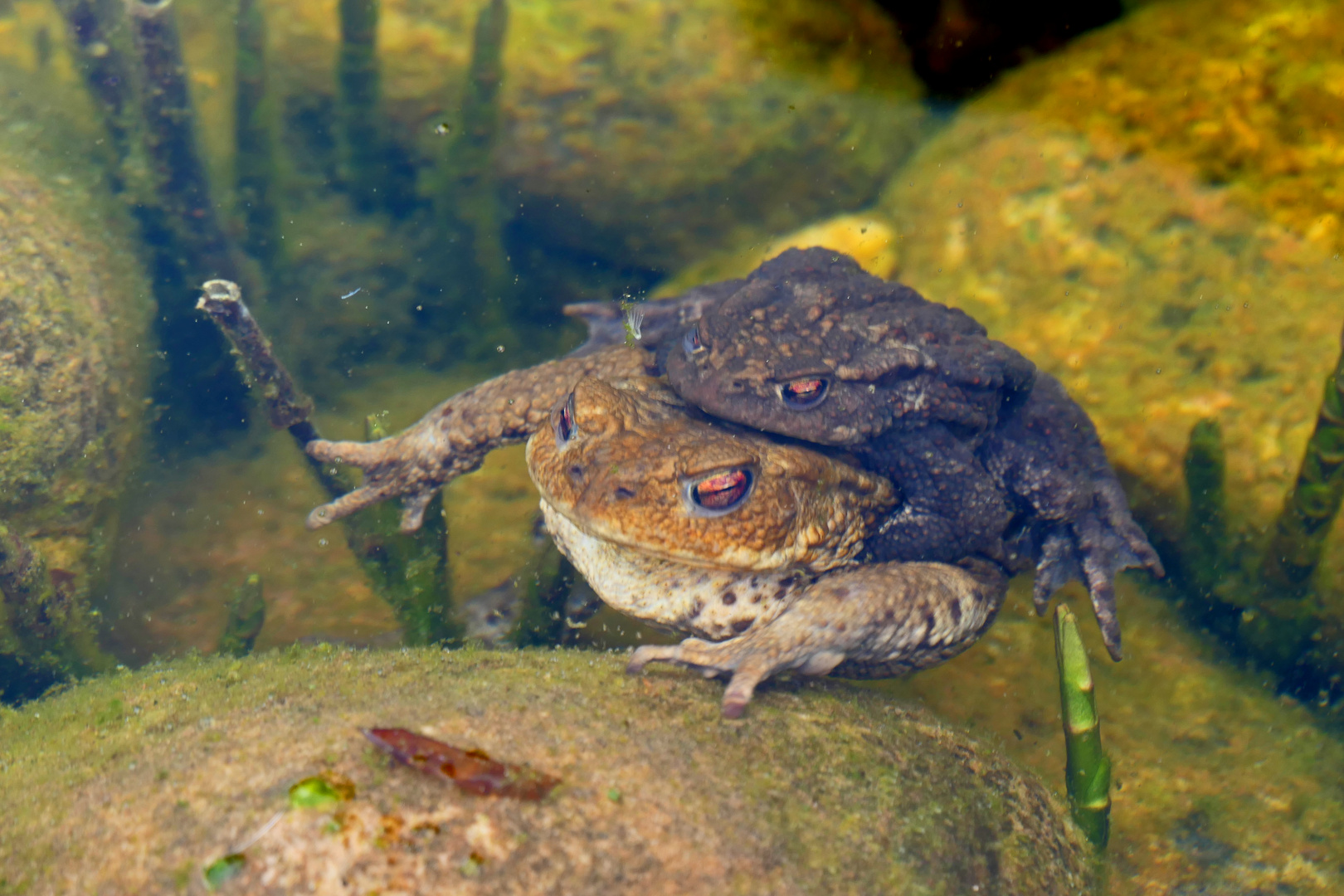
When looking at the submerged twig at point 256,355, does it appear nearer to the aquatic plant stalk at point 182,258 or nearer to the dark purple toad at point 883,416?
the dark purple toad at point 883,416

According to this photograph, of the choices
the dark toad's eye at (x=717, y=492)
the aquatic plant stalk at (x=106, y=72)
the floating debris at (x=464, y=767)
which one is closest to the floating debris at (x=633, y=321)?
the dark toad's eye at (x=717, y=492)

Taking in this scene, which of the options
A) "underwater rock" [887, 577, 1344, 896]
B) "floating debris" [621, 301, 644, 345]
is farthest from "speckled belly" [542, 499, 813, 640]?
"floating debris" [621, 301, 644, 345]

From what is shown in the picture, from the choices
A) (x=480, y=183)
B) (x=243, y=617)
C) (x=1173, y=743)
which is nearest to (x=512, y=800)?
(x=243, y=617)

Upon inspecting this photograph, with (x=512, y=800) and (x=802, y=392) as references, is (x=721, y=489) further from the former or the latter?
(x=512, y=800)

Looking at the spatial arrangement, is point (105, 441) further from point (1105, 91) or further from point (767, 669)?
point (1105, 91)

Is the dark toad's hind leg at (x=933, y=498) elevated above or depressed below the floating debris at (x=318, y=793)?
below

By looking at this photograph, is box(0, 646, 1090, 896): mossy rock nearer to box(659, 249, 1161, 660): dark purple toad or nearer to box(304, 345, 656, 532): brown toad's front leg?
box(659, 249, 1161, 660): dark purple toad

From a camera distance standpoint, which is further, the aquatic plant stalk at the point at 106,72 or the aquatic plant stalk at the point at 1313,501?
the aquatic plant stalk at the point at 106,72
